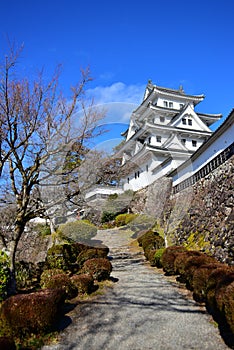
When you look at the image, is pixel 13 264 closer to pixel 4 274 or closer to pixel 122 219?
pixel 4 274

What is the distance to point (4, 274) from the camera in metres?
7.12

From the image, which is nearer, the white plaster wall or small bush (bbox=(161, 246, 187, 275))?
small bush (bbox=(161, 246, 187, 275))

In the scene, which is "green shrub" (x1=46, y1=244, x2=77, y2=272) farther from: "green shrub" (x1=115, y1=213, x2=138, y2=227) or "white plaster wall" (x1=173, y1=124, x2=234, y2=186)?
"white plaster wall" (x1=173, y1=124, x2=234, y2=186)

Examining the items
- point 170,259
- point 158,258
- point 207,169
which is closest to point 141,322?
point 170,259

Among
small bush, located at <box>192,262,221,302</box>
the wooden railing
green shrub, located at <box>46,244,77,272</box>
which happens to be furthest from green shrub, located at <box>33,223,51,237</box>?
small bush, located at <box>192,262,221,302</box>

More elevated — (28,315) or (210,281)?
(210,281)

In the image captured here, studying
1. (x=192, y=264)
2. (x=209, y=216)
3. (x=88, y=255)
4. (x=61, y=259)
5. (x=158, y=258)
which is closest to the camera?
(x=192, y=264)

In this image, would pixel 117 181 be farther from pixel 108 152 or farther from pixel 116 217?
pixel 116 217

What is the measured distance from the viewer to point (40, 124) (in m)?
7.92

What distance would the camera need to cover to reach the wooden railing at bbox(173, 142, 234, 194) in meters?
11.2

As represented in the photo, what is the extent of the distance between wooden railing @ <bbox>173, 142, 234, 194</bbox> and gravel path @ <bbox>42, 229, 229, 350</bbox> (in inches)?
237

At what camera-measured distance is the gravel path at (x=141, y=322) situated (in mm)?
4691

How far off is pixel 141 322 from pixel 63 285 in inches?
110

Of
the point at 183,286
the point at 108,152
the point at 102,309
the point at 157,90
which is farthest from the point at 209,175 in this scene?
the point at 157,90
